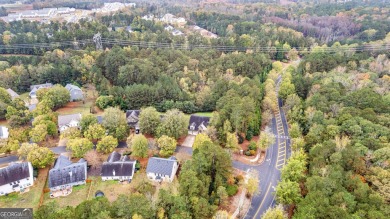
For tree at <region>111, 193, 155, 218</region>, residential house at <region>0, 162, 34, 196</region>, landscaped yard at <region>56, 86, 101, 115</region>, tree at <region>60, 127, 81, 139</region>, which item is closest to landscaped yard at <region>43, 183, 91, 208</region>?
residential house at <region>0, 162, 34, 196</region>

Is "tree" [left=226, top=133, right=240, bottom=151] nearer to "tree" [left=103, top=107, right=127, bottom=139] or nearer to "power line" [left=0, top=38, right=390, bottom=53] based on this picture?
"tree" [left=103, top=107, right=127, bottom=139]

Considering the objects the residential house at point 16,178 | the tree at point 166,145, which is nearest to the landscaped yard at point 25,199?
the residential house at point 16,178

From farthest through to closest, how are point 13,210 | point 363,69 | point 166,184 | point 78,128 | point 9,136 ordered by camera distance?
point 363,69
point 78,128
point 9,136
point 166,184
point 13,210

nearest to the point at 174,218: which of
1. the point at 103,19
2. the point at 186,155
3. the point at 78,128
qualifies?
the point at 186,155

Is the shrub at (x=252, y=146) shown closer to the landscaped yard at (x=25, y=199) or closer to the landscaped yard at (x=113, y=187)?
the landscaped yard at (x=113, y=187)

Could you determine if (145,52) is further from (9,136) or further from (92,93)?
(9,136)

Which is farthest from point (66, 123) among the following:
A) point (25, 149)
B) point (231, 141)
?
point (231, 141)
